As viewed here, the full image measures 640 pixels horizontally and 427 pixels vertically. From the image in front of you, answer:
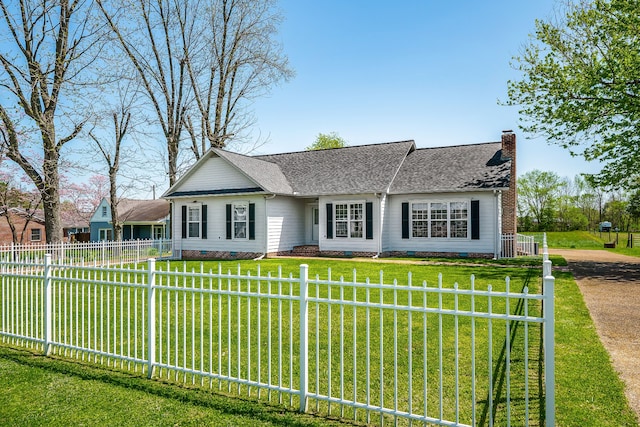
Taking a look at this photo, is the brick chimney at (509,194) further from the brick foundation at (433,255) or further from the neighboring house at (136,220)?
the neighboring house at (136,220)

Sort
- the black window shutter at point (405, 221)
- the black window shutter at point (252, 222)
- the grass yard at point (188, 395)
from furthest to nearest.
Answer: the black window shutter at point (252, 222)
the black window shutter at point (405, 221)
the grass yard at point (188, 395)

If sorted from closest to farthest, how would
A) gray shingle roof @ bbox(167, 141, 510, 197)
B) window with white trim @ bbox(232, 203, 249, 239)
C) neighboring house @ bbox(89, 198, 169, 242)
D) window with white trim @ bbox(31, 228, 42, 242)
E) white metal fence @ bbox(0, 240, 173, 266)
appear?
white metal fence @ bbox(0, 240, 173, 266)
gray shingle roof @ bbox(167, 141, 510, 197)
window with white trim @ bbox(232, 203, 249, 239)
neighboring house @ bbox(89, 198, 169, 242)
window with white trim @ bbox(31, 228, 42, 242)

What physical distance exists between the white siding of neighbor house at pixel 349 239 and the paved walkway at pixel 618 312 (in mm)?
8150

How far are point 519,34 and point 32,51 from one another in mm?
19939

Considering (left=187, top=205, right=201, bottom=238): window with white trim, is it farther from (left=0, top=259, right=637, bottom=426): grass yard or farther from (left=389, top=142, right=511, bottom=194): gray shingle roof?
(left=0, top=259, right=637, bottom=426): grass yard

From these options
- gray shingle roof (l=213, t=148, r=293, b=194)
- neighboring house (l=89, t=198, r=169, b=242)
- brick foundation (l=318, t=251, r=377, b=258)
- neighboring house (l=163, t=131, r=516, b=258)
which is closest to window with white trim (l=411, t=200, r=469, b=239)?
neighboring house (l=163, t=131, r=516, b=258)

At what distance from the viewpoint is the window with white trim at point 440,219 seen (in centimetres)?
1925

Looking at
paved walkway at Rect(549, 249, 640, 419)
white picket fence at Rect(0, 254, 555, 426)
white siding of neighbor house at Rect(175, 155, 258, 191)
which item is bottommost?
paved walkway at Rect(549, 249, 640, 419)

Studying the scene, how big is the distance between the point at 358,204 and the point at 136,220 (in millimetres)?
26987

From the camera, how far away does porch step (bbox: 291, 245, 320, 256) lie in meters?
21.6

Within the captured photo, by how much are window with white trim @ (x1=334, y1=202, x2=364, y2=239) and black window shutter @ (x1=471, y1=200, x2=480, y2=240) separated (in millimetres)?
5053

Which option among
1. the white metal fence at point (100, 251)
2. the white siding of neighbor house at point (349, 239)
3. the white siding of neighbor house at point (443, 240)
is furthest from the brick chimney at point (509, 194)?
the white metal fence at point (100, 251)

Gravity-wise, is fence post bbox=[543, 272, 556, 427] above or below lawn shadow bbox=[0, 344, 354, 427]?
above

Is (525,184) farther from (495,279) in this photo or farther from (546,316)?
(546,316)
